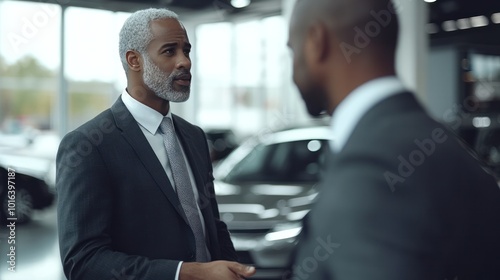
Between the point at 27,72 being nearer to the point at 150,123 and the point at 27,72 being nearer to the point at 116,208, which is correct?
the point at 150,123

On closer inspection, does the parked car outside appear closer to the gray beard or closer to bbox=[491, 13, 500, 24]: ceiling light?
bbox=[491, 13, 500, 24]: ceiling light

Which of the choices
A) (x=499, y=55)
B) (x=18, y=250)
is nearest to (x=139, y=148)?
(x=18, y=250)

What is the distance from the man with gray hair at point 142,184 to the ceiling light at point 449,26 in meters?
17.3

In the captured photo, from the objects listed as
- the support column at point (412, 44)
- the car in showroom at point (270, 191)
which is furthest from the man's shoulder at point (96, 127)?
the support column at point (412, 44)

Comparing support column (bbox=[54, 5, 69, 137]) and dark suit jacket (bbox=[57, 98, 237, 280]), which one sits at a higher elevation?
dark suit jacket (bbox=[57, 98, 237, 280])

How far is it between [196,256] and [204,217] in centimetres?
14

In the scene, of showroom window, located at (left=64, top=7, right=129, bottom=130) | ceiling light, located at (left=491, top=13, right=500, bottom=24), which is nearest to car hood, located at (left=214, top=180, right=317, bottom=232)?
showroom window, located at (left=64, top=7, right=129, bottom=130)

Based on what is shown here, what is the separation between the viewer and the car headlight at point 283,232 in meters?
4.05

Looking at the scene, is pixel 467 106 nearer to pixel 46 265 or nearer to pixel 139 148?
pixel 46 265

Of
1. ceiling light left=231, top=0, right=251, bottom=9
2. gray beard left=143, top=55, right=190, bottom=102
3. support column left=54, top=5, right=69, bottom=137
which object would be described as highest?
ceiling light left=231, top=0, right=251, bottom=9

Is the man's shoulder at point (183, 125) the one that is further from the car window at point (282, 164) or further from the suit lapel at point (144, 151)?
the car window at point (282, 164)

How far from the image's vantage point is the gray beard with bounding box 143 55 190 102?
5.49 feet

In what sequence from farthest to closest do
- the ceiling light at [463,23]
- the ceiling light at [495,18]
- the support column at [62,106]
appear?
the ceiling light at [463,23]
the ceiling light at [495,18]
the support column at [62,106]

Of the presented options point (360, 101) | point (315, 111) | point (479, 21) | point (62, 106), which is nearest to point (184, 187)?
point (315, 111)
